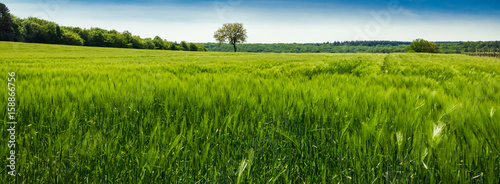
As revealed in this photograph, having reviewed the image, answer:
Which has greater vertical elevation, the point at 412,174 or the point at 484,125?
the point at 484,125

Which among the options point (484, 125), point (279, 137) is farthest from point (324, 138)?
point (484, 125)

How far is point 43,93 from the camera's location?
6.20ft

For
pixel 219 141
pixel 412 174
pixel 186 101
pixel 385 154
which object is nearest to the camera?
pixel 412 174

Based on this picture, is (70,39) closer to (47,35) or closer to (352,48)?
(47,35)

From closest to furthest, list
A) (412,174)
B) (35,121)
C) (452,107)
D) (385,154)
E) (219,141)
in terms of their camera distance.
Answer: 1. (412,174)
2. (385,154)
3. (219,141)
4. (452,107)
5. (35,121)

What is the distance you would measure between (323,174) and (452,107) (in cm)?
96

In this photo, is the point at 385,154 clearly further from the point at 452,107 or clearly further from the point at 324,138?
the point at 452,107

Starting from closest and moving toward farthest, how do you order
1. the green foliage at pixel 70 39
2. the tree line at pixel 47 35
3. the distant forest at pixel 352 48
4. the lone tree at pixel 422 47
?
the tree line at pixel 47 35, the green foliage at pixel 70 39, the distant forest at pixel 352 48, the lone tree at pixel 422 47

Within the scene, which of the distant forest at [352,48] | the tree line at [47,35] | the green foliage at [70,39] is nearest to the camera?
the tree line at [47,35]

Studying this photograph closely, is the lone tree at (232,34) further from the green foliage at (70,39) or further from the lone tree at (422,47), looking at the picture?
the lone tree at (422,47)

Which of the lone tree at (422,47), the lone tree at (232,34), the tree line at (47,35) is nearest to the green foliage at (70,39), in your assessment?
the tree line at (47,35)

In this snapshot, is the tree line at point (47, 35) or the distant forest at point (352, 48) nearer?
the tree line at point (47, 35)

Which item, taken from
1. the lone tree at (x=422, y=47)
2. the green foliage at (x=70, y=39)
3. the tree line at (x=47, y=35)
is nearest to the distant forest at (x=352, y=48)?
the lone tree at (x=422, y=47)

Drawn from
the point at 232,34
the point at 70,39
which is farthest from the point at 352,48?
the point at 70,39
